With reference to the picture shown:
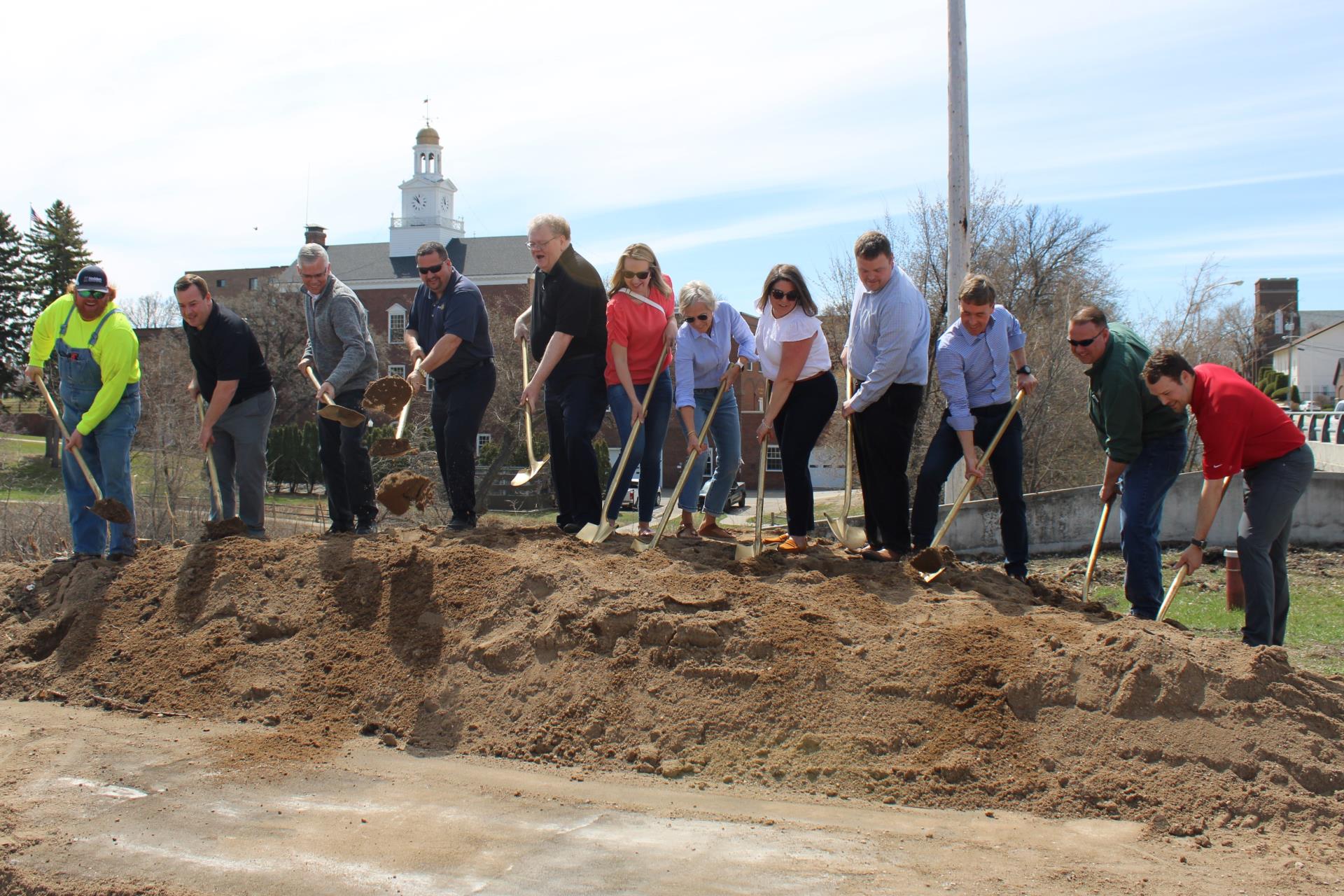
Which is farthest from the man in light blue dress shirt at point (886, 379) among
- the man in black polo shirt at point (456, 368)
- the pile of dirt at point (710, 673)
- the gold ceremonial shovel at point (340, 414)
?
the gold ceremonial shovel at point (340, 414)

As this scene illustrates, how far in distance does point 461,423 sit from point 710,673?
2.64m

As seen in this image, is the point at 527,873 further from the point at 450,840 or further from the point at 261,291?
the point at 261,291

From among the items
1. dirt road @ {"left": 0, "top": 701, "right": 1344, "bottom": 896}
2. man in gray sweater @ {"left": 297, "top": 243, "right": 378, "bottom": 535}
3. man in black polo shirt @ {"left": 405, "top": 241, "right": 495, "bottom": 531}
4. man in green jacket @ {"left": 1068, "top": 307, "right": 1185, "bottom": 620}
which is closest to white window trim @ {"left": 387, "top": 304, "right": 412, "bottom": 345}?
man in gray sweater @ {"left": 297, "top": 243, "right": 378, "bottom": 535}

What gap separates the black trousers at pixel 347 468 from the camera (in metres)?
6.63

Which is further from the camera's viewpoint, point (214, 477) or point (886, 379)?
point (214, 477)

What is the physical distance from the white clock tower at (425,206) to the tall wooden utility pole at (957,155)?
50.5 meters

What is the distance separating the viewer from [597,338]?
6328 mm

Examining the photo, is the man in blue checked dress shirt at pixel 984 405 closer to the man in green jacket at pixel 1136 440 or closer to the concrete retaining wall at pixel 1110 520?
the man in green jacket at pixel 1136 440

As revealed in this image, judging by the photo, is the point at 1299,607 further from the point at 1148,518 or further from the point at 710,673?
the point at 710,673

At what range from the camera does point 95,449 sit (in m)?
6.71

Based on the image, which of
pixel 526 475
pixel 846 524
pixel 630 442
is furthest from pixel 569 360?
pixel 846 524

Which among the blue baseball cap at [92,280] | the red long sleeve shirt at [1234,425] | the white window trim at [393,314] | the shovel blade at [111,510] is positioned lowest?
the shovel blade at [111,510]

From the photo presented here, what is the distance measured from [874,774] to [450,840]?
162 centimetres

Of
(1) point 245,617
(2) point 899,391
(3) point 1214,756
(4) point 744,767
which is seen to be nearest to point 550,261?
(2) point 899,391
